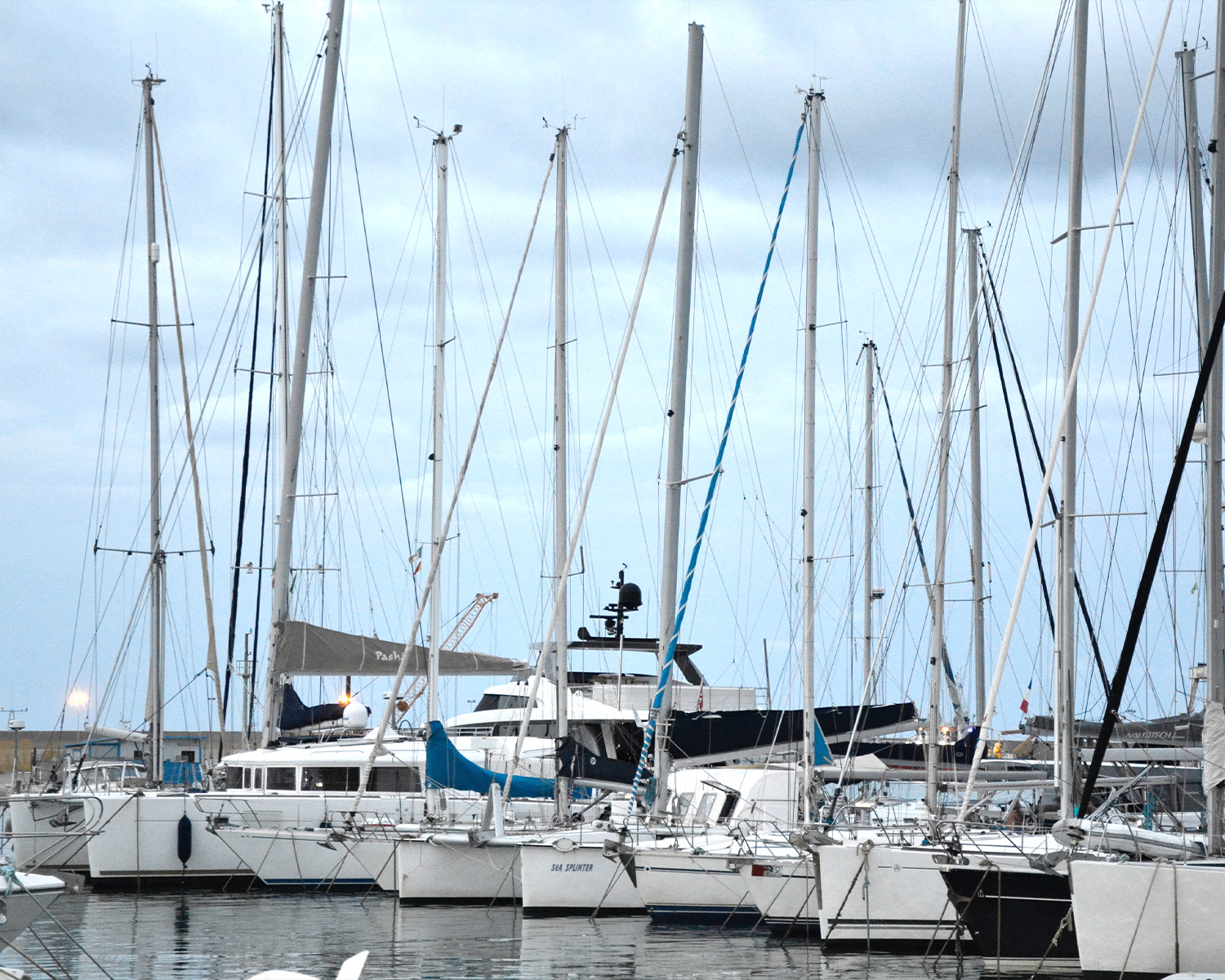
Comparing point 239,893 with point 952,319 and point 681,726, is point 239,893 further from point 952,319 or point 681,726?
point 952,319

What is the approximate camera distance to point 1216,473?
19.3 m

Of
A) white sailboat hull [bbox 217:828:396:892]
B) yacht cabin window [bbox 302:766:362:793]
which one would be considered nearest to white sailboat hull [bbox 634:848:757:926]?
white sailboat hull [bbox 217:828:396:892]

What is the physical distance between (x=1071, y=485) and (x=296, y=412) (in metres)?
15.5

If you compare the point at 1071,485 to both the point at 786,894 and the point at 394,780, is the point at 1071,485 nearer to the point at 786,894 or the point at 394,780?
the point at 786,894

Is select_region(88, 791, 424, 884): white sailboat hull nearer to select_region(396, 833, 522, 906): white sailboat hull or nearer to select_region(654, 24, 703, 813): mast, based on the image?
select_region(396, 833, 522, 906): white sailboat hull

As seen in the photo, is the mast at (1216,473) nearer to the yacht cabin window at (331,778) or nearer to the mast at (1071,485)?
the mast at (1071,485)

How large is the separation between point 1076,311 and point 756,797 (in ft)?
35.8

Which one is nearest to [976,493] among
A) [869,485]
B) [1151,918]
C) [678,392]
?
[869,485]

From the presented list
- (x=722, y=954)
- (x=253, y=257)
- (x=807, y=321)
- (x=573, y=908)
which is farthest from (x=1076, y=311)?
(x=253, y=257)

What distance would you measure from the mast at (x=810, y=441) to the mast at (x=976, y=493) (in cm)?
578

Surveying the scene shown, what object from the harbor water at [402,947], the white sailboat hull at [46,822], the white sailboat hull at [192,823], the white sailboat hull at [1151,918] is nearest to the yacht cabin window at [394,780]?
the white sailboat hull at [192,823]

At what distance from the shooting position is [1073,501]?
20734mm

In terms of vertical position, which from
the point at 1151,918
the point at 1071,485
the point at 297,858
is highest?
the point at 1071,485

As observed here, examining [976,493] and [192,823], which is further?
[976,493]
